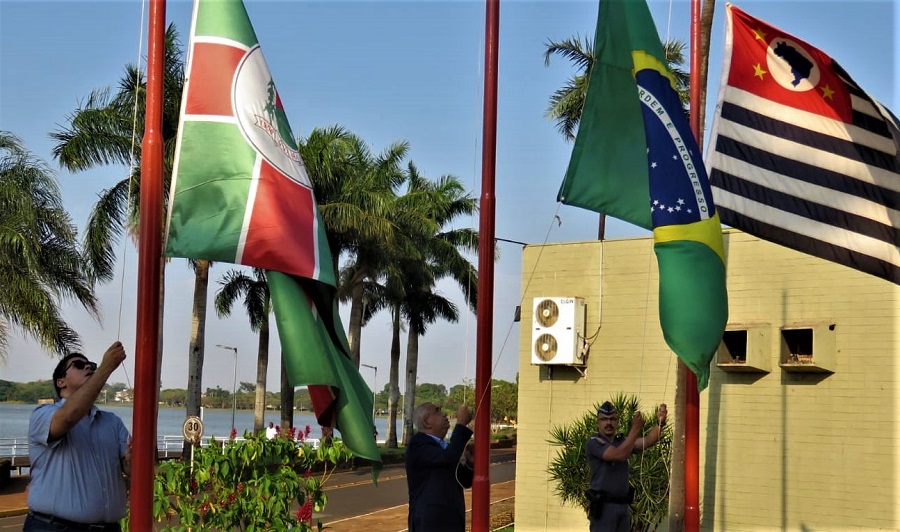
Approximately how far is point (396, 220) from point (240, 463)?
3020 cm

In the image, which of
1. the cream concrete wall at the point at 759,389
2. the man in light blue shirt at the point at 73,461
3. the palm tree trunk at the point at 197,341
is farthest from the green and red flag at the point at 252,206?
the palm tree trunk at the point at 197,341

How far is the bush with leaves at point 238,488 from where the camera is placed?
10.0 metres

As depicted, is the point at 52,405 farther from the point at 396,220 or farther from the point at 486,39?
the point at 396,220

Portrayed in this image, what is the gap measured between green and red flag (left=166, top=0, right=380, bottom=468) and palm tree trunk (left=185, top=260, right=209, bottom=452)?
24847 mm

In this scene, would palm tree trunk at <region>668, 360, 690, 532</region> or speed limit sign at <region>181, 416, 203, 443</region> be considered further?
speed limit sign at <region>181, 416, 203, 443</region>

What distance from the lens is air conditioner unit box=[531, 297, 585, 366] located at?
18.2 meters

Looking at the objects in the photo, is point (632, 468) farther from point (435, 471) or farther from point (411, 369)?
point (411, 369)

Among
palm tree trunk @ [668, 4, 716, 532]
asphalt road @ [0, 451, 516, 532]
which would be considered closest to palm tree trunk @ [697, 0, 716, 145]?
palm tree trunk @ [668, 4, 716, 532]

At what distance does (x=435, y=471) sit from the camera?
782 cm

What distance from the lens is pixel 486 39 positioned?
9086mm

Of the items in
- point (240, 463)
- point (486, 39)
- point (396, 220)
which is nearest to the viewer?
point (486, 39)

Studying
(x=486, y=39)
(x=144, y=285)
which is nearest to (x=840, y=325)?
(x=486, y=39)

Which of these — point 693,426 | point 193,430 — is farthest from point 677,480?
point 193,430

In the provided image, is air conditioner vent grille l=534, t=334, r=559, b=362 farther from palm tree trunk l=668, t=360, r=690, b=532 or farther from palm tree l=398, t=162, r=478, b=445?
palm tree l=398, t=162, r=478, b=445
